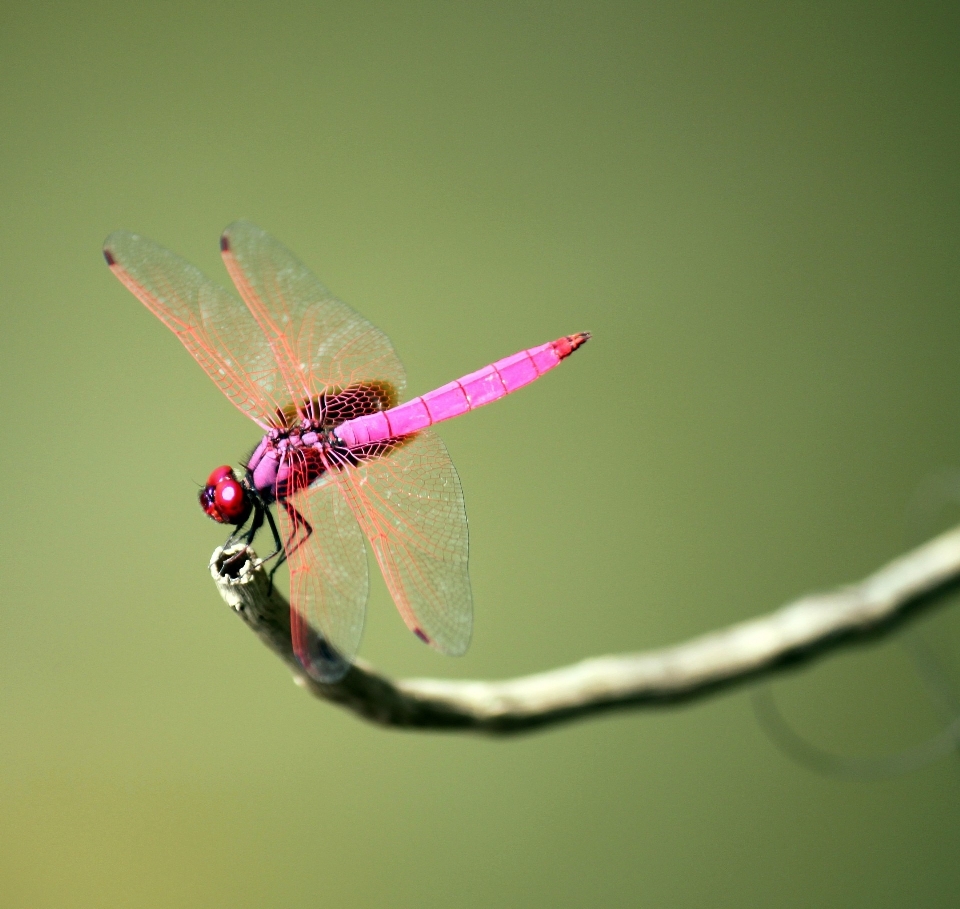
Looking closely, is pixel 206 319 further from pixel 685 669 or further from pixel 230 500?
pixel 685 669

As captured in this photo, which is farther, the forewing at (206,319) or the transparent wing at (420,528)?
the forewing at (206,319)

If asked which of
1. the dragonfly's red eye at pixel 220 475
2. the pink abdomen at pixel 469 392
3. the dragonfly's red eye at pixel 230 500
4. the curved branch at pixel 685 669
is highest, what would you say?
the pink abdomen at pixel 469 392

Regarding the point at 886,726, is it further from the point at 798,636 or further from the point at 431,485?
the point at 431,485

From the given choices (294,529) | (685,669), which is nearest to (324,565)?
(294,529)

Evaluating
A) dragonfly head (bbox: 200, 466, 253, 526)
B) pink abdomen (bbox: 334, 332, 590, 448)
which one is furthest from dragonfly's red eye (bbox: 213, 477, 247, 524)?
pink abdomen (bbox: 334, 332, 590, 448)

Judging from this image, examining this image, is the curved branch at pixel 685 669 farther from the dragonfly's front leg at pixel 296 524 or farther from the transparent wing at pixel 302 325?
the transparent wing at pixel 302 325

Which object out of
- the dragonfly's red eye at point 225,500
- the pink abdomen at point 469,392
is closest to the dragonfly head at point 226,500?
the dragonfly's red eye at point 225,500
